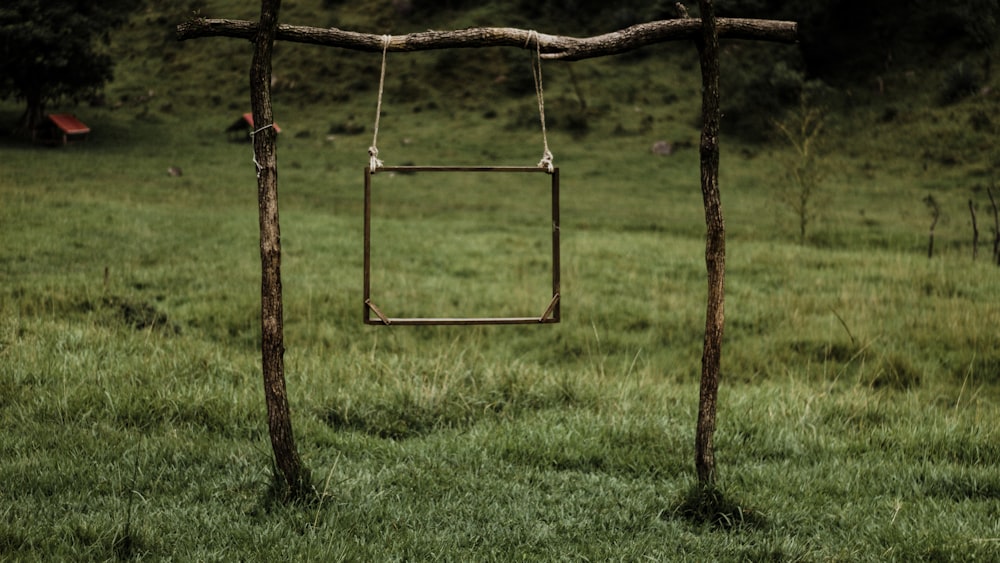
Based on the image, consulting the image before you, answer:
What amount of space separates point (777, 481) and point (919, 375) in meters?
5.77

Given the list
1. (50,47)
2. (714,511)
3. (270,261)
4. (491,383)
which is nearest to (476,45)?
(270,261)

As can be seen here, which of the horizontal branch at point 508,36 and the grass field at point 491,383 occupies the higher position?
the horizontal branch at point 508,36

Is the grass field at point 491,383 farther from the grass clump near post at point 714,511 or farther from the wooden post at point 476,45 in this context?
the wooden post at point 476,45

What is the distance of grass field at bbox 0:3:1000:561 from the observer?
4.43 m

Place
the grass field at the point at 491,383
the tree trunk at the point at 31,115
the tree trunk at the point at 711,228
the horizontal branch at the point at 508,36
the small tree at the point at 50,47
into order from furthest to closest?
the tree trunk at the point at 31,115
the small tree at the point at 50,47
the horizontal branch at the point at 508,36
the tree trunk at the point at 711,228
the grass field at the point at 491,383

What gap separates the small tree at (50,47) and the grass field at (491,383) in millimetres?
8058

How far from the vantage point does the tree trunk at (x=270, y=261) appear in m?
4.50

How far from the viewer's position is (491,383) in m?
7.50

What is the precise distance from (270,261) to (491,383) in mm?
3383

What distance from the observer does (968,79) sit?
3444cm

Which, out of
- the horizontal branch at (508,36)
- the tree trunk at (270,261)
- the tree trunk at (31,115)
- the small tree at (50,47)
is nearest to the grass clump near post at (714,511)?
the tree trunk at (270,261)

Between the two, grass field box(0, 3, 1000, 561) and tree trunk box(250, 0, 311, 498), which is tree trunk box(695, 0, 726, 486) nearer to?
grass field box(0, 3, 1000, 561)

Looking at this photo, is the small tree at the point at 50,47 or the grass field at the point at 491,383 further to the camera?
the small tree at the point at 50,47

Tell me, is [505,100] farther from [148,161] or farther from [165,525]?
[165,525]
